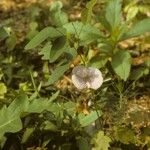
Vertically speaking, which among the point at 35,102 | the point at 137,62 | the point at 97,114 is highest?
the point at 35,102

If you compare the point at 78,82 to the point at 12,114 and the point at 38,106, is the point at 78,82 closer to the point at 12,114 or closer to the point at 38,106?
the point at 38,106

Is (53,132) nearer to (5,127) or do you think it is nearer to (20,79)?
(5,127)

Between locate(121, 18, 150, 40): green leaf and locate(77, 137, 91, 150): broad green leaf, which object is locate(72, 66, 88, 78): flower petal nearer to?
locate(77, 137, 91, 150): broad green leaf

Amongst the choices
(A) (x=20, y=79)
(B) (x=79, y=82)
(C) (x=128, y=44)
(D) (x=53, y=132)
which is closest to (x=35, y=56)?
(A) (x=20, y=79)

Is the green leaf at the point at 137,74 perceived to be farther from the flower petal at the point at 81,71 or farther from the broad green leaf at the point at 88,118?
the flower petal at the point at 81,71

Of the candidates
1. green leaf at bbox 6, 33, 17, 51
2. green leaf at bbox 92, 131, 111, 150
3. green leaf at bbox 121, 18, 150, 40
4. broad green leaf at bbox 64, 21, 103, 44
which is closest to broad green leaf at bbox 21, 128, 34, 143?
green leaf at bbox 92, 131, 111, 150

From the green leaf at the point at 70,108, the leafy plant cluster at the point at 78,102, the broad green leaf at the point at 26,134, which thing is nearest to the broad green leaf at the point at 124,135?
the leafy plant cluster at the point at 78,102
